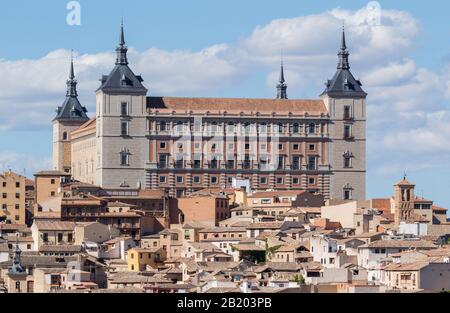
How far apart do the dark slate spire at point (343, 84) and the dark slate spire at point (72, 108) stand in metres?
22.4

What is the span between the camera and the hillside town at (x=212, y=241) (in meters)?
55.5

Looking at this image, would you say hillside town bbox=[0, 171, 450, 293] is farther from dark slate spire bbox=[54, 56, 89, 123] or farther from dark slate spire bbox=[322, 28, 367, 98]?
dark slate spire bbox=[54, 56, 89, 123]

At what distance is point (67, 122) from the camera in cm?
12306

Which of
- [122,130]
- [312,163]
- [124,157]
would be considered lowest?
[312,163]

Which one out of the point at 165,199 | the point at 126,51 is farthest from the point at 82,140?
the point at 165,199

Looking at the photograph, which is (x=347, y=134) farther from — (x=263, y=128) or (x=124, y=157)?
(x=124, y=157)

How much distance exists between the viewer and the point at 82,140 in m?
112

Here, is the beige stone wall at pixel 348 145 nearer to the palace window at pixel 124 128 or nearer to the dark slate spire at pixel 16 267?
the palace window at pixel 124 128

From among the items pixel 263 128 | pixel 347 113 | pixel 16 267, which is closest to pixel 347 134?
pixel 347 113

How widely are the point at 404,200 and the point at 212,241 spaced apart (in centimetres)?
1338

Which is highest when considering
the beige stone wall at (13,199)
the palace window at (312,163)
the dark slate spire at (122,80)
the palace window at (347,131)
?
the dark slate spire at (122,80)

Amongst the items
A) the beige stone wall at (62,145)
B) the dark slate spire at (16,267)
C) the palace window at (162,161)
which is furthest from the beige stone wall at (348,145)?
the dark slate spire at (16,267)

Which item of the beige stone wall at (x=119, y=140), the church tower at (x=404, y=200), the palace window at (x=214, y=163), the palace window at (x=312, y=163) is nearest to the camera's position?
the church tower at (x=404, y=200)

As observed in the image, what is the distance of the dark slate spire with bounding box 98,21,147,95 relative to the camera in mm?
104688
